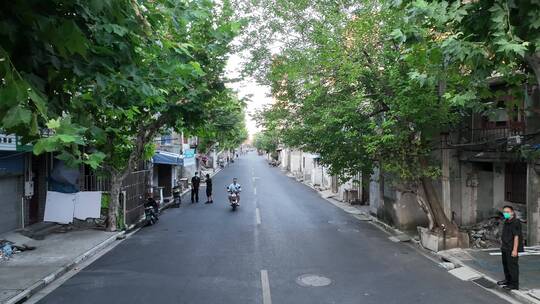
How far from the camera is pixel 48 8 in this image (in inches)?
178

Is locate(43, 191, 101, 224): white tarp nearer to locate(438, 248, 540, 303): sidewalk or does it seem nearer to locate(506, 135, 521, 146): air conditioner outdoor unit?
locate(438, 248, 540, 303): sidewalk

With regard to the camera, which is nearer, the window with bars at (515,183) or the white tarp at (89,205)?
the window with bars at (515,183)

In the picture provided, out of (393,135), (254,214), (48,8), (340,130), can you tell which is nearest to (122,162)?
(254,214)

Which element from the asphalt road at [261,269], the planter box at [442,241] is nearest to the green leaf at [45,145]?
the asphalt road at [261,269]

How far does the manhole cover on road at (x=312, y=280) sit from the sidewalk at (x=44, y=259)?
18.1 ft

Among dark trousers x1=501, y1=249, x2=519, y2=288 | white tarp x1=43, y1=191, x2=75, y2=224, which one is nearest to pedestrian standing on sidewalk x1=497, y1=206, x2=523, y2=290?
dark trousers x1=501, y1=249, x2=519, y2=288

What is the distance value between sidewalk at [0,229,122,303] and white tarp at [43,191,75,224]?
60 cm

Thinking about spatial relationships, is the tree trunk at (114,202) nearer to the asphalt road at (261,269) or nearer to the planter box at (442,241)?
the asphalt road at (261,269)

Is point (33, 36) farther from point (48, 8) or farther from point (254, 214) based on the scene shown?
point (254, 214)

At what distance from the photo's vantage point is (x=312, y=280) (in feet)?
31.5

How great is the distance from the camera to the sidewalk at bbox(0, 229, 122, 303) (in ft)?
29.2

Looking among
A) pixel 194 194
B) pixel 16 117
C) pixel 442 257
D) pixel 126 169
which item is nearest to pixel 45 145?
pixel 16 117

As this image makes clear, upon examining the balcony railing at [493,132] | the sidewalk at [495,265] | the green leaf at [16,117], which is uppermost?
the balcony railing at [493,132]

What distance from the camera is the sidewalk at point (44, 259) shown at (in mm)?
8914
